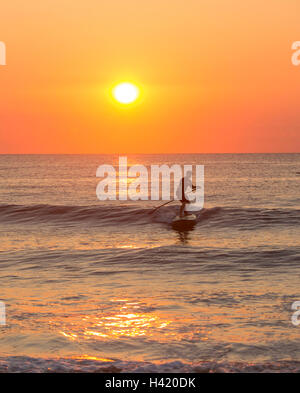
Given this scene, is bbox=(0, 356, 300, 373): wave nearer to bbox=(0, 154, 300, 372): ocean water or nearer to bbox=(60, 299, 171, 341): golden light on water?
bbox=(0, 154, 300, 372): ocean water

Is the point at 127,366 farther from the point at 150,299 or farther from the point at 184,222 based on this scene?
the point at 184,222

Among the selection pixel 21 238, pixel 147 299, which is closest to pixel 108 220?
pixel 21 238

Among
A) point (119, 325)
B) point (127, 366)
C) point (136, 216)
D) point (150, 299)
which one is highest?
point (136, 216)

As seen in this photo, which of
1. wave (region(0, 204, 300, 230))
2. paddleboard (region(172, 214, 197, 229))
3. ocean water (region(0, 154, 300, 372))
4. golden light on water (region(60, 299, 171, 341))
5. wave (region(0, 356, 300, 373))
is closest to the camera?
wave (region(0, 356, 300, 373))

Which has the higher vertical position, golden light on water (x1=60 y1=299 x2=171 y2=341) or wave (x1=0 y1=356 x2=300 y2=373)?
golden light on water (x1=60 y1=299 x2=171 y2=341)

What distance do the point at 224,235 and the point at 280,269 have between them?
9.11 meters

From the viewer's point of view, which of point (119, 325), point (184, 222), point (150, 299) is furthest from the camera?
point (184, 222)

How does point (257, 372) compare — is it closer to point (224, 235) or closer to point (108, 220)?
point (224, 235)

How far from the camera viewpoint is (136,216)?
112 feet

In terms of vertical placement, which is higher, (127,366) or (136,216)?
(136,216)

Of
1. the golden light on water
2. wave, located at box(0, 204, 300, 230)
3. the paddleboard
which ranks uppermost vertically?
wave, located at box(0, 204, 300, 230)

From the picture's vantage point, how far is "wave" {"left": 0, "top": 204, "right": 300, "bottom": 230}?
Result: 31.4 metres

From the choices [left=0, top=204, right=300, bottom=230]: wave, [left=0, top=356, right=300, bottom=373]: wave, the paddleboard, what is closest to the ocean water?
[left=0, top=356, right=300, bottom=373]: wave

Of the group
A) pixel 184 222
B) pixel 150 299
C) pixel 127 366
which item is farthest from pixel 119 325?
pixel 184 222
